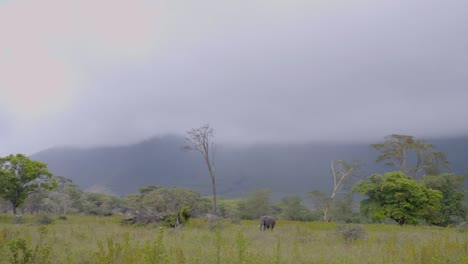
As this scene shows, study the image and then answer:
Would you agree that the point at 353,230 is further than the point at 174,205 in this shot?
No

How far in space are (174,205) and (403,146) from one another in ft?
102

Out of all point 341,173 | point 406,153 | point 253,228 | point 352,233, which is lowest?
point 253,228

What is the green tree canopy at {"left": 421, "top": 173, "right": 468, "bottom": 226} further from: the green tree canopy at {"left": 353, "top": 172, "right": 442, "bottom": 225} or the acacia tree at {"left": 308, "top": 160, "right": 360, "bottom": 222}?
the acacia tree at {"left": 308, "top": 160, "right": 360, "bottom": 222}

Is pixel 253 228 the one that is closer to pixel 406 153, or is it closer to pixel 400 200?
pixel 400 200

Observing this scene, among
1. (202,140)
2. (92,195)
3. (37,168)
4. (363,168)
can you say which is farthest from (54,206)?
(363,168)

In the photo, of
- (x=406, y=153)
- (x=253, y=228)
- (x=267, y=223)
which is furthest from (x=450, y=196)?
(x=253, y=228)

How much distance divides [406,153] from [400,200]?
51.6 ft

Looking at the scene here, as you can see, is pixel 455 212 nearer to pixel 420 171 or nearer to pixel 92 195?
pixel 420 171

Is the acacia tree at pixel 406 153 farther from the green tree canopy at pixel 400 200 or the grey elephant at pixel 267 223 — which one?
the grey elephant at pixel 267 223

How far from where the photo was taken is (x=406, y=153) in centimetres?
3953

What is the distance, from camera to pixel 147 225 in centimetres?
1889

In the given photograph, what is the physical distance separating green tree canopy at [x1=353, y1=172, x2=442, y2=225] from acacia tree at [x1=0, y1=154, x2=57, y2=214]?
28.5 m

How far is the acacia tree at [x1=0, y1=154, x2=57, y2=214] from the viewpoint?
25527 millimetres

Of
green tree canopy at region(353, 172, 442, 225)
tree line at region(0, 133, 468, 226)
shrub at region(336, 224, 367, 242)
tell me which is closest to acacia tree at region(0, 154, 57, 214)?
tree line at region(0, 133, 468, 226)
